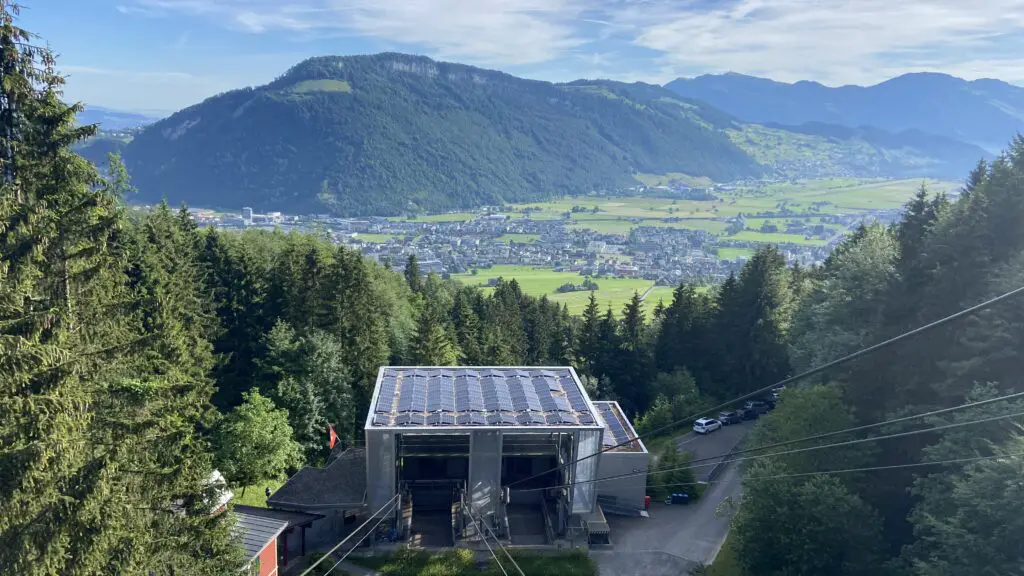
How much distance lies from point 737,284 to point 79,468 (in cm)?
4335

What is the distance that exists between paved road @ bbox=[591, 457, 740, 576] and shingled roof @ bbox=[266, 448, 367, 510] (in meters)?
10.8

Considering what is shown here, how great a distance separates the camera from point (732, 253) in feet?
536

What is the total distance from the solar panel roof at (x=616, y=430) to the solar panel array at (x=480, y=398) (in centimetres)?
232

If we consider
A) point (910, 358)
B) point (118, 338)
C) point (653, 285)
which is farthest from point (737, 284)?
point (653, 285)

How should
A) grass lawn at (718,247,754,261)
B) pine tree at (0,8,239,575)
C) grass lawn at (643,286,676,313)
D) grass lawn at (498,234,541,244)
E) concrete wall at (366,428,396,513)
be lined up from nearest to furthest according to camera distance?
→ pine tree at (0,8,239,575) < concrete wall at (366,428,396,513) < grass lawn at (643,286,676,313) < grass lawn at (718,247,754,261) < grass lawn at (498,234,541,244)

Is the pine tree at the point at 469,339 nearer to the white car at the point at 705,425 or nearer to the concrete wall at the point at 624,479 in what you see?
the white car at the point at 705,425

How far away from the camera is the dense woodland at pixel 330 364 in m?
11.9

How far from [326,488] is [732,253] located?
15016 centimetres

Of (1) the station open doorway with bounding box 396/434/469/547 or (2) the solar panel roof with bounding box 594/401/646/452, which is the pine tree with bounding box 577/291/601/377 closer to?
(2) the solar panel roof with bounding box 594/401/646/452

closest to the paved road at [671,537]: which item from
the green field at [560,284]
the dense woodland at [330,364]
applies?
the dense woodland at [330,364]

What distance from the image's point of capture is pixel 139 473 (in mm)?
14273

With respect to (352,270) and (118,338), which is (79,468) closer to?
(118,338)

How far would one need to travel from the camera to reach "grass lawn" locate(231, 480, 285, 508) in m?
29.2

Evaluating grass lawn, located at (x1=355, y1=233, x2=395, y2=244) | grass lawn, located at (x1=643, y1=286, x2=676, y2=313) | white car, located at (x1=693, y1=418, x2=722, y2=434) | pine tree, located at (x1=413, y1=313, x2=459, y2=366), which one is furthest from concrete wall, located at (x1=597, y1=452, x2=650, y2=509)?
grass lawn, located at (x1=355, y1=233, x2=395, y2=244)
